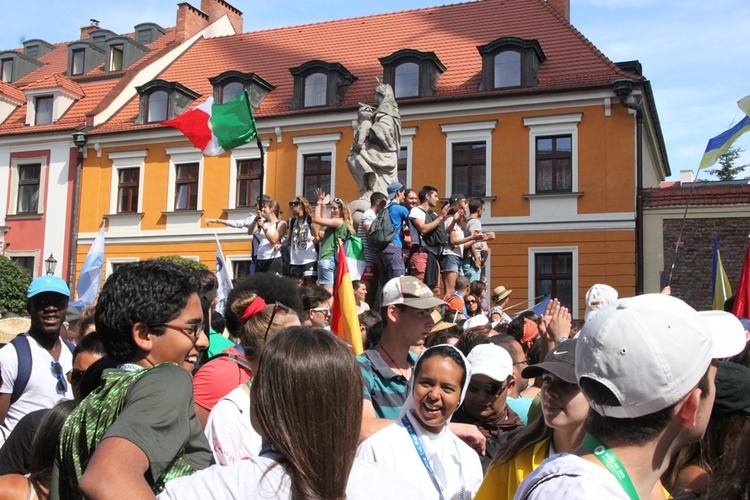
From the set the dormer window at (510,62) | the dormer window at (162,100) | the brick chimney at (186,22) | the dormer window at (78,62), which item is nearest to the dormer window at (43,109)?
the dormer window at (78,62)

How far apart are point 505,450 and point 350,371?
0.97 meters

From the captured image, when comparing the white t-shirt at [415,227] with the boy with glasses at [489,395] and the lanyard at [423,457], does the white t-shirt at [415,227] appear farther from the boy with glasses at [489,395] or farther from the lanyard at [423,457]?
the lanyard at [423,457]

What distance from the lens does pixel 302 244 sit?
10.4 metres

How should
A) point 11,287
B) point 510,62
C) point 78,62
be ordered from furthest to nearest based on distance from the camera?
point 78,62 → point 11,287 → point 510,62

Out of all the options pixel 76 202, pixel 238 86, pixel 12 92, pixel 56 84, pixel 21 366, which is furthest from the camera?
pixel 12 92

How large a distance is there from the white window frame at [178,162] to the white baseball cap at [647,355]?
2896cm

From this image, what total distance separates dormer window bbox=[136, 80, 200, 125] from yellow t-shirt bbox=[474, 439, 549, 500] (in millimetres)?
29649

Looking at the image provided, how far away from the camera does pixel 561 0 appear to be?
3047 cm

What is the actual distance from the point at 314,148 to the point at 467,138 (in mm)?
5497

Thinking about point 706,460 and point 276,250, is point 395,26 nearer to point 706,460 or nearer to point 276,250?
point 276,250

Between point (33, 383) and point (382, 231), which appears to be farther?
point (382, 231)

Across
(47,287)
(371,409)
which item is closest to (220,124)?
(47,287)

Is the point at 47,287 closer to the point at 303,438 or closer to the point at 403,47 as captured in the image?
the point at 303,438

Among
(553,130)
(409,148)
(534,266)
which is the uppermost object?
(553,130)
